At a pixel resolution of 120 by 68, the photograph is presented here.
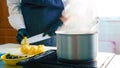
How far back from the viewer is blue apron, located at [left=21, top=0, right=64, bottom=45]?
1509 mm

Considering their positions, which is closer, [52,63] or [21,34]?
[52,63]

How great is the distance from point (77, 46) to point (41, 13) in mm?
744

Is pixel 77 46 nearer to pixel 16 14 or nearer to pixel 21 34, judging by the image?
pixel 21 34

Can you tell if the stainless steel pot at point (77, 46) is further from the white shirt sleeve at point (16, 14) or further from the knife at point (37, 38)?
the white shirt sleeve at point (16, 14)

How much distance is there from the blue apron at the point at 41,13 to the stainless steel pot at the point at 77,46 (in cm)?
69

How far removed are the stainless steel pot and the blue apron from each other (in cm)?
69

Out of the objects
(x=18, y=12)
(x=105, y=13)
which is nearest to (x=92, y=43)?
(x=18, y=12)

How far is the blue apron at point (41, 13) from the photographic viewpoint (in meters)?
1.51

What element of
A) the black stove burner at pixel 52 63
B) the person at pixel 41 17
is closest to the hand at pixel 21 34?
the person at pixel 41 17

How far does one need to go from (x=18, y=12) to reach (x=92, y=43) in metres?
0.90

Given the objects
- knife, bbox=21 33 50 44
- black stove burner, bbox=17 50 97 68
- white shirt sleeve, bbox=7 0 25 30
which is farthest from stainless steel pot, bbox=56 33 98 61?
white shirt sleeve, bbox=7 0 25 30

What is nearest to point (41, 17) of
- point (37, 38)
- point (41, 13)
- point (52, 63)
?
point (41, 13)

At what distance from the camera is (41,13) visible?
1522 mm

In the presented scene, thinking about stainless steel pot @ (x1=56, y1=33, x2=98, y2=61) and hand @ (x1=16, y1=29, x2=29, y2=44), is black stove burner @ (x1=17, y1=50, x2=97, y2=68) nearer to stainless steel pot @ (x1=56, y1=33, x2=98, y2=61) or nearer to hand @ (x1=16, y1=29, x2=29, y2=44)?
stainless steel pot @ (x1=56, y1=33, x2=98, y2=61)
